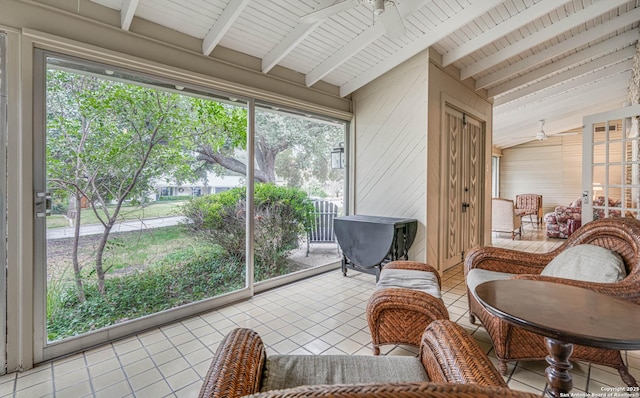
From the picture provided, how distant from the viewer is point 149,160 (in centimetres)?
258

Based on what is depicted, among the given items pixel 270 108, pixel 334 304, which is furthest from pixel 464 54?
pixel 334 304

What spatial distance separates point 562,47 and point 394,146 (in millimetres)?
2447

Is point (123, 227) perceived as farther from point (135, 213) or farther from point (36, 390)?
point (36, 390)

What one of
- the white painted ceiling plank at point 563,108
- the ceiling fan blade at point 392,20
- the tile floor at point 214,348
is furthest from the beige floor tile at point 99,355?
the white painted ceiling plank at point 563,108

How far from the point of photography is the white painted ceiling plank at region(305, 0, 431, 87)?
276 cm

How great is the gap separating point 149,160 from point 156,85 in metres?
0.67

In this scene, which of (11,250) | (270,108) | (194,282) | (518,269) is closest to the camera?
(11,250)

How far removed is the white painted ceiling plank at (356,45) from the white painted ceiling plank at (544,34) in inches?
67.6

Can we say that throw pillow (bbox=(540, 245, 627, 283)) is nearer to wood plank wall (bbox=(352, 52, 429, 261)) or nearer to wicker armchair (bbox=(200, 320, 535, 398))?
wicker armchair (bbox=(200, 320, 535, 398))

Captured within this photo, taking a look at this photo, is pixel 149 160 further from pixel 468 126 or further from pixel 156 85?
pixel 468 126

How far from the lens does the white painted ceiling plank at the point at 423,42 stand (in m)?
2.83

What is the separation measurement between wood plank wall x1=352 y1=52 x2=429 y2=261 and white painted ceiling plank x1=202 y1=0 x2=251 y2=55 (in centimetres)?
223

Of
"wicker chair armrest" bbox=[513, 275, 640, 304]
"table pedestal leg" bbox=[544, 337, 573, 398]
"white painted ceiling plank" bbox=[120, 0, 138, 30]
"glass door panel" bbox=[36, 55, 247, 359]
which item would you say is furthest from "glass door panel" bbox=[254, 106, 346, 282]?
"wicker chair armrest" bbox=[513, 275, 640, 304]

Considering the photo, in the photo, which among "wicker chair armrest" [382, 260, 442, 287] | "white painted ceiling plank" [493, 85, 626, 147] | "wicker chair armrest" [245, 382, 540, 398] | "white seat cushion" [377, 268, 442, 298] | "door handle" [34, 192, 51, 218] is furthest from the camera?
"white painted ceiling plank" [493, 85, 626, 147]
